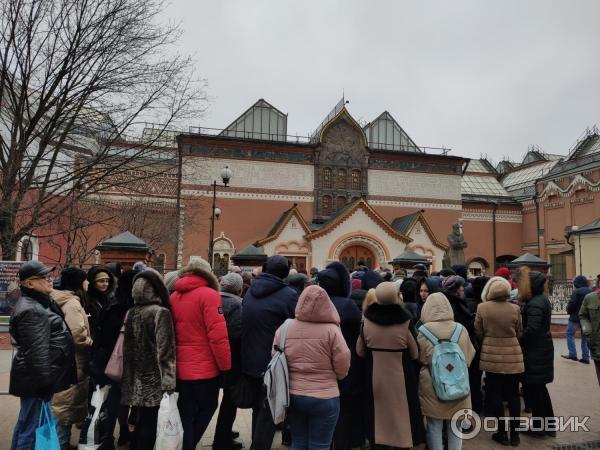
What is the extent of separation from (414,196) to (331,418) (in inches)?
1083

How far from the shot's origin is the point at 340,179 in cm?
2888

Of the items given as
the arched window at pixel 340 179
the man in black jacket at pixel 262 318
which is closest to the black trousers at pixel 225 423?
the man in black jacket at pixel 262 318

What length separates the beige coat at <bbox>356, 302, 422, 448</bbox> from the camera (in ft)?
14.1

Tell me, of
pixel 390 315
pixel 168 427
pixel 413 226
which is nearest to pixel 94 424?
pixel 168 427

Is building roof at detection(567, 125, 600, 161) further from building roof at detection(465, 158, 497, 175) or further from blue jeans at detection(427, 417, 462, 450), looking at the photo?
blue jeans at detection(427, 417, 462, 450)

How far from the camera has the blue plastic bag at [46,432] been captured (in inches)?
159

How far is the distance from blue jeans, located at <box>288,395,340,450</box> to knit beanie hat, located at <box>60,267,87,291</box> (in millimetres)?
3150

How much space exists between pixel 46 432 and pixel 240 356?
194cm

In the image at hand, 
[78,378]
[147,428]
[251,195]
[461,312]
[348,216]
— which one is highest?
[251,195]

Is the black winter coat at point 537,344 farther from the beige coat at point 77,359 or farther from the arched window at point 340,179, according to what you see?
the arched window at point 340,179

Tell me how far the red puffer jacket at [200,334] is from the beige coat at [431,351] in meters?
2.02

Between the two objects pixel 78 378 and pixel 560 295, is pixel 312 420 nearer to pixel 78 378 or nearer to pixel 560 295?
pixel 78 378

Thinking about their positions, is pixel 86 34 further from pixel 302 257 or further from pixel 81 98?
pixel 302 257

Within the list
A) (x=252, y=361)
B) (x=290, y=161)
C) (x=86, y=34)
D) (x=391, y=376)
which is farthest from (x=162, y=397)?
(x=290, y=161)
